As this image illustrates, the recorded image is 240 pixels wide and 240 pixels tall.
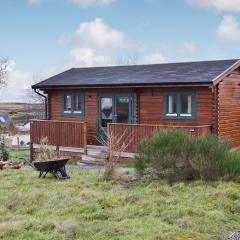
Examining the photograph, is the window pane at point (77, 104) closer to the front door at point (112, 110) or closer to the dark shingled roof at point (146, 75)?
the dark shingled roof at point (146, 75)

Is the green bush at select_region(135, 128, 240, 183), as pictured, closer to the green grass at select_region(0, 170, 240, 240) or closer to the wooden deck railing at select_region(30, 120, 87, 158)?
the green grass at select_region(0, 170, 240, 240)

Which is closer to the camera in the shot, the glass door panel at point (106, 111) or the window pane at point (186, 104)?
the window pane at point (186, 104)

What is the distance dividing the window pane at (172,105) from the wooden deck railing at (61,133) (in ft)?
11.0

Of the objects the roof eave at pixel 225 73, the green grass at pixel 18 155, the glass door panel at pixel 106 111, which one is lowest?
the green grass at pixel 18 155

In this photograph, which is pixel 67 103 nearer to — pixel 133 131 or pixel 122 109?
pixel 122 109

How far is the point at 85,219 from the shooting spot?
25.9ft

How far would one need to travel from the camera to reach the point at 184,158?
11250mm

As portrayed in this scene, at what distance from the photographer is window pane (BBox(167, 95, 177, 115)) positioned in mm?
18000

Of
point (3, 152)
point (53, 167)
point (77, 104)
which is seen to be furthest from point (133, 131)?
point (3, 152)

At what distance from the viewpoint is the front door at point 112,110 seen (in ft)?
63.7

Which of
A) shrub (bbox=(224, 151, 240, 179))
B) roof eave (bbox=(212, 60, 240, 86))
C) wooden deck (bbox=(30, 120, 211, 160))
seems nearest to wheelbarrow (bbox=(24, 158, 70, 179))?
shrub (bbox=(224, 151, 240, 179))

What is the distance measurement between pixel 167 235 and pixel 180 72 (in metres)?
12.6

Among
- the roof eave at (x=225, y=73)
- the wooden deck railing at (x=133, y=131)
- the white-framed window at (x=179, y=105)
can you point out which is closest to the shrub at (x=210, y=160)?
the wooden deck railing at (x=133, y=131)

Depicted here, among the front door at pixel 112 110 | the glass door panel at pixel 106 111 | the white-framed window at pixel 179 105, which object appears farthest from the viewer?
the glass door panel at pixel 106 111
